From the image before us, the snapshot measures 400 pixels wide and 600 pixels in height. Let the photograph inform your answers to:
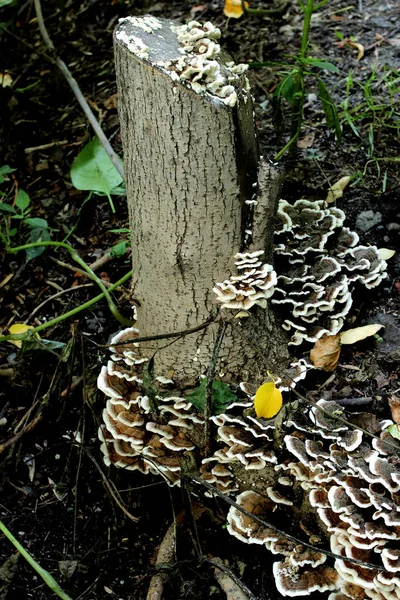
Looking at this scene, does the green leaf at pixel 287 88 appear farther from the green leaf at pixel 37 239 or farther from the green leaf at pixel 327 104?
the green leaf at pixel 37 239

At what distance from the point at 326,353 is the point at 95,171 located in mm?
2261

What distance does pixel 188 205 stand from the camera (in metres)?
3.04

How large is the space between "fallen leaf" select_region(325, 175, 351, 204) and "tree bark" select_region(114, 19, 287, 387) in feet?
4.03

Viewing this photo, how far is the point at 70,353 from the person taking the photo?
136 inches

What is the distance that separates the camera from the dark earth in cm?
358

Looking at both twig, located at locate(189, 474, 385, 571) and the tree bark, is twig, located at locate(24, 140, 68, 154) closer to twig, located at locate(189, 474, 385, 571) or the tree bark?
the tree bark

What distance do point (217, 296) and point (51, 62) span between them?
3345 millimetres

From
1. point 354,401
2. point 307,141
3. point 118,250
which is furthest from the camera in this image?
point 307,141

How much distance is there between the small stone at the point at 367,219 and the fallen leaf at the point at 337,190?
21cm

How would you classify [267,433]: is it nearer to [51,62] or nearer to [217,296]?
[217,296]

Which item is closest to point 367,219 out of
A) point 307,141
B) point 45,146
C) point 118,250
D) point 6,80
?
point 307,141

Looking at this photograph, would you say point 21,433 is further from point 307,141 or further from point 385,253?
point 307,141

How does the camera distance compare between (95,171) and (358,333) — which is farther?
(95,171)

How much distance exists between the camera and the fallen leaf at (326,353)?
350 cm
